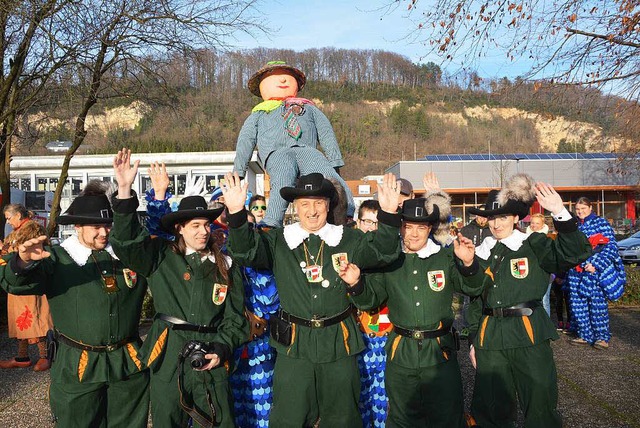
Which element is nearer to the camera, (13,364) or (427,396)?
(427,396)

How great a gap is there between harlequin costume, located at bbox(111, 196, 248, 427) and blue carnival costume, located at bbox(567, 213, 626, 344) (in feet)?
17.3

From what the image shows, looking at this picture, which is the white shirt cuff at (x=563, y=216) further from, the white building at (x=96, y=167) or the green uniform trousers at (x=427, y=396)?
the white building at (x=96, y=167)

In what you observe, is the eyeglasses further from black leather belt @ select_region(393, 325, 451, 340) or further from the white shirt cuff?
the white shirt cuff

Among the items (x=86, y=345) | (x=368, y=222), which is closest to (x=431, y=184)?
(x=368, y=222)

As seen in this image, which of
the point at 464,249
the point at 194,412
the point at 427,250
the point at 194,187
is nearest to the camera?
the point at 194,412

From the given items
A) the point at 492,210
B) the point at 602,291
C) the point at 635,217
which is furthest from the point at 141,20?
the point at 635,217

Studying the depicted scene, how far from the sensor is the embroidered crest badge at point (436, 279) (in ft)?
11.8

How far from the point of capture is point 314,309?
3324 mm

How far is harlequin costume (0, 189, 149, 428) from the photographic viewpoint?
3.11m

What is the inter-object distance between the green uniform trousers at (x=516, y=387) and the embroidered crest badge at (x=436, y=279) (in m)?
0.67

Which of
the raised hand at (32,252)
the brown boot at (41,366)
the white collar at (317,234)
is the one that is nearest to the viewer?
the raised hand at (32,252)

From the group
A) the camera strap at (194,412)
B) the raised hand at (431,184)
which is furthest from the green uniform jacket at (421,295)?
the camera strap at (194,412)

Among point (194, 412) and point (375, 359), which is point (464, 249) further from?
point (194, 412)

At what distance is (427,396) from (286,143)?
7.45 feet
